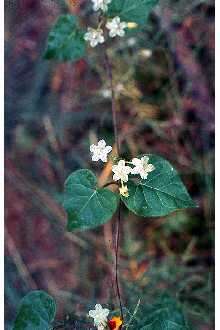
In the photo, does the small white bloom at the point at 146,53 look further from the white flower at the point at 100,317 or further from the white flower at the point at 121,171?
the white flower at the point at 100,317

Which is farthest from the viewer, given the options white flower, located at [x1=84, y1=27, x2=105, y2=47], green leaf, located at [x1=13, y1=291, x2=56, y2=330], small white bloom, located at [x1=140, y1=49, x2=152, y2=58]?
small white bloom, located at [x1=140, y1=49, x2=152, y2=58]

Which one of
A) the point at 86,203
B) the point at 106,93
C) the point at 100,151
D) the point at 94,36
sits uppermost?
the point at 106,93

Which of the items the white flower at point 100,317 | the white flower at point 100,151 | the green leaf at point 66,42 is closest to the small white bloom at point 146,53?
the green leaf at point 66,42

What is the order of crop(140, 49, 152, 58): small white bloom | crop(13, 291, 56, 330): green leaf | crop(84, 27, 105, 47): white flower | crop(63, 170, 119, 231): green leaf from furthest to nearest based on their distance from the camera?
1. crop(140, 49, 152, 58): small white bloom
2. crop(84, 27, 105, 47): white flower
3. crop(13, 291, 56, 330): green leaf
4. crop(63, 170, 119, 231): green leaf

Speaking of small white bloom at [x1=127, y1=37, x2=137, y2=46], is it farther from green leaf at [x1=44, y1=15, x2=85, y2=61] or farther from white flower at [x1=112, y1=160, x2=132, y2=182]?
white flower at [x1=112, y1=160, x2=132, y2=182]

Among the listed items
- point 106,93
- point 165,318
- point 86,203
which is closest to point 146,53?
point 106,93

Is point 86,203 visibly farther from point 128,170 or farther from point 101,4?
point 101,4

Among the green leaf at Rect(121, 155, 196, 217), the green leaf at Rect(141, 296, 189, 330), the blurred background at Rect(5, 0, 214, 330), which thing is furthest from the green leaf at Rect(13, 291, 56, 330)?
the blurred background at Rect(5, 0, 214, 330)
